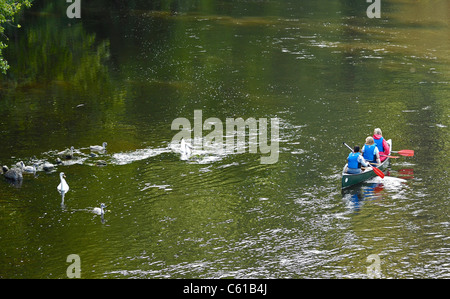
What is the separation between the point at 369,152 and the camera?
26.2 meters

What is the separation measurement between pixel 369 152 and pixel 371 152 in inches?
3.3

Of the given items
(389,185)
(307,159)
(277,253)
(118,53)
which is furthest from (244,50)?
(277,253)

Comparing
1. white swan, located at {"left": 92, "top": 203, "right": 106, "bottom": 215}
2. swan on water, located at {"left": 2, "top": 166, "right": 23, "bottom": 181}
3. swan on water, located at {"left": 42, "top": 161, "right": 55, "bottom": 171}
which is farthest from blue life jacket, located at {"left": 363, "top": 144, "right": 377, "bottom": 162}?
swan on water, located at {"left": 2, "top": 166, "right": 23, "bottom": 181}

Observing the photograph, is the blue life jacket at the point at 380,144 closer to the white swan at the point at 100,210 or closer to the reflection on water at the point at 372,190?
the reflection on water at the point at 372,190

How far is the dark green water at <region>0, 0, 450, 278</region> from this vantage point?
2008 centimetres

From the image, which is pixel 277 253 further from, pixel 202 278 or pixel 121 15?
pixel 121 15

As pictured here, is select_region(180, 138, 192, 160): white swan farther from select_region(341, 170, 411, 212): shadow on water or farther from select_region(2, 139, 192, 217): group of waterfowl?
select_region(341, 170, 411, 212): shadow on water

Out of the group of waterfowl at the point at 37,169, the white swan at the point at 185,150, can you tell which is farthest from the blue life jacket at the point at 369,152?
the group of waterfowl at the point at 37,169

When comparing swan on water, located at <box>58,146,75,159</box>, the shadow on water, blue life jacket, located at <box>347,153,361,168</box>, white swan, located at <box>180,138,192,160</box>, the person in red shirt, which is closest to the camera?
the shadow on water

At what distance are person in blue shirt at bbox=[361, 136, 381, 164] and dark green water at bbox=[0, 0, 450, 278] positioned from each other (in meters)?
0.94

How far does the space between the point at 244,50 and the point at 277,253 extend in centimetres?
2987

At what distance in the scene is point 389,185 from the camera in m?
25.1

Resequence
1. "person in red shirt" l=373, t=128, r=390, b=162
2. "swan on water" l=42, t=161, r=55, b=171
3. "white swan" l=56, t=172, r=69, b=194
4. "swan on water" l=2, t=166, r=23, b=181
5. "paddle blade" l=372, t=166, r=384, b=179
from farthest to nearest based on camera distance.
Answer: "person in red shirt" l=373, t=128, r=390, b=162, "swan on water" l=42, t=161, r=55, b=171, "swan on water" l=2, t=166, r=23, b=181, "paddle blade" l=372, t=166, r=384, b=179, "white swan" l=56, t=172, r=69, b=194

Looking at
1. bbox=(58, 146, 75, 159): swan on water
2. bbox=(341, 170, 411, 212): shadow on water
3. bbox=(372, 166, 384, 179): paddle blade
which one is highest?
bbox=(58, 146, 75, 159): swan on water
